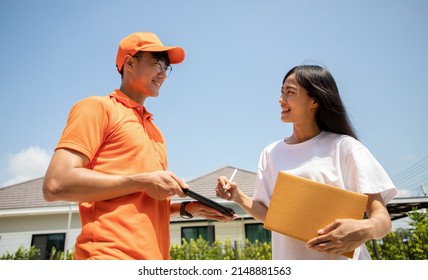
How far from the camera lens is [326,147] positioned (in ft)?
6.79

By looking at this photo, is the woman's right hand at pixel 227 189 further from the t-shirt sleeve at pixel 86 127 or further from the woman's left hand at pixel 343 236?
the t-shirt sleeve at pixel 86 127

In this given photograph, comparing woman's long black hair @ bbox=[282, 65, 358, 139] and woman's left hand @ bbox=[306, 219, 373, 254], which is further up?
woman's long black hair @ bbox=[282, 65, 358, 139]

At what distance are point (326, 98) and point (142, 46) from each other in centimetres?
124

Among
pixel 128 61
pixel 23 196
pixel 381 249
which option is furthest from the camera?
pixel 23 196

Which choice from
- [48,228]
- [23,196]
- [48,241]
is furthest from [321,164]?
[23,196]

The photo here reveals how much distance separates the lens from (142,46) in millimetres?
2188

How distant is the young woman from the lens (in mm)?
1634

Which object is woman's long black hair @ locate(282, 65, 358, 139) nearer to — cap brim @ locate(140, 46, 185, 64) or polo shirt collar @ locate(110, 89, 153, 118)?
cap brim @ locate(140, 46, 185, 64)

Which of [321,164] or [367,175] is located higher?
[321,164]

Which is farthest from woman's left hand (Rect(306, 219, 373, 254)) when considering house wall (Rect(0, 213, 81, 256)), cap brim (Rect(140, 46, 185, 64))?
house wall (Rect(0, 213, 81, 256))

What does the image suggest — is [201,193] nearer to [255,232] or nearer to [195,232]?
[195,232]

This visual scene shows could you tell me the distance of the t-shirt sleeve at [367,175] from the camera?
177 cm
